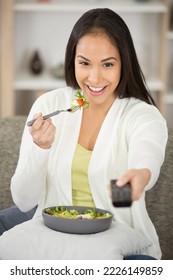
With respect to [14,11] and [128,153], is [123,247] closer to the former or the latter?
[128,153]

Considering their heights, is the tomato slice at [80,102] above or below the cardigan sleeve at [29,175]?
above

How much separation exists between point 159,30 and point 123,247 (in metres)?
1.82

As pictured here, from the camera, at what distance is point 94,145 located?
92cm

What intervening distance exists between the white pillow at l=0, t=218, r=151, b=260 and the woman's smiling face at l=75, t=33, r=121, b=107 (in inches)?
7.0

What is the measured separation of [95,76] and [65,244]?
20cm

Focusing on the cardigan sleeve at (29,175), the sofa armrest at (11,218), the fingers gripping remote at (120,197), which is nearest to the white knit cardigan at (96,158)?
the cardigan sleeve at (29,175)

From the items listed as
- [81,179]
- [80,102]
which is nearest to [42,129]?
[80,102]

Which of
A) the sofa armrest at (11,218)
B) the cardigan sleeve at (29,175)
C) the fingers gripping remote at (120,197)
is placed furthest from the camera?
the sofa armrest at (11,218)

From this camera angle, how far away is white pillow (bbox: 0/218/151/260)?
805 millimetres

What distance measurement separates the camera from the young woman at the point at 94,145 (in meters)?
0.80

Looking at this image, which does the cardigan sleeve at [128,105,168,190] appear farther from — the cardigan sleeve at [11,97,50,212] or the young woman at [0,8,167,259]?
the cardigan sleeve at [11,97,50,212]

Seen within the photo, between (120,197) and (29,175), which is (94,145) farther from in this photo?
(120,197)

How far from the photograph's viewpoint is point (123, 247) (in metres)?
0.83

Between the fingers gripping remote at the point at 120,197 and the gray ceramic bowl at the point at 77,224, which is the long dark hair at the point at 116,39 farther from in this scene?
the fingers gripping remote at the point at 120,197
